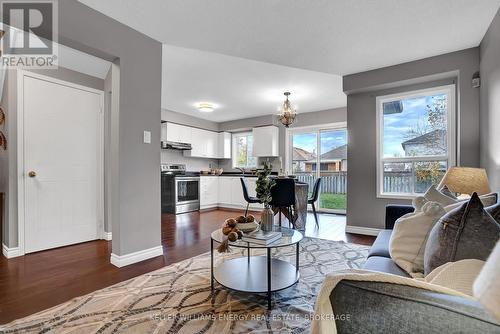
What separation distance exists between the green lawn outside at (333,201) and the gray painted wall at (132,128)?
13.6 ft

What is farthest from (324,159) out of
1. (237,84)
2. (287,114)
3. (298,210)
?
(237,84)

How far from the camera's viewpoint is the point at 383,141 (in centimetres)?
366

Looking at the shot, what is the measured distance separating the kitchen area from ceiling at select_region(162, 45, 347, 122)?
25.3 inches

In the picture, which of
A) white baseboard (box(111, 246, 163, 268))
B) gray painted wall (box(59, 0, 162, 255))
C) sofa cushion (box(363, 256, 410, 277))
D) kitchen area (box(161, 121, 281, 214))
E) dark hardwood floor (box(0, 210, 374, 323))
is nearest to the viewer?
sofa cushion (box(363, 256, 410, 277))

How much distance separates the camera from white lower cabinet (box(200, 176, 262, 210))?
6.19 m

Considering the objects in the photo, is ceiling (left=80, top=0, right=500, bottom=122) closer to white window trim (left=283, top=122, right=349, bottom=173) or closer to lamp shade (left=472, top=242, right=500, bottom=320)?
white window trim (left=283, top=122, right=349, bottom=173)

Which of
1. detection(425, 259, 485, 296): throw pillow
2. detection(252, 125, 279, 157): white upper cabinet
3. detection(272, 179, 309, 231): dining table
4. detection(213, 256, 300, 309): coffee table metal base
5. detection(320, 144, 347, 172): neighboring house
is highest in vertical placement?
detection(252, 125, 279, 157): white upper cabinet

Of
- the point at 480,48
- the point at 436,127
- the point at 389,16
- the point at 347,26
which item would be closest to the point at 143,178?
the point at 347,26

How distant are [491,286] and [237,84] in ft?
13.4

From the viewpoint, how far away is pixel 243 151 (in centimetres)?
716

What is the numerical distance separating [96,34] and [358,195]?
374cm

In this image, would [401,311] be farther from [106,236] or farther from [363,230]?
[106,236]

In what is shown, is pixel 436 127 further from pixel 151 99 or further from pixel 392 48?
pixel 151 99

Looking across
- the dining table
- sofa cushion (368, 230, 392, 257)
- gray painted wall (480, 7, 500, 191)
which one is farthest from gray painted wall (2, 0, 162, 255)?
gray painted wall (480, 7, 500, 191)
